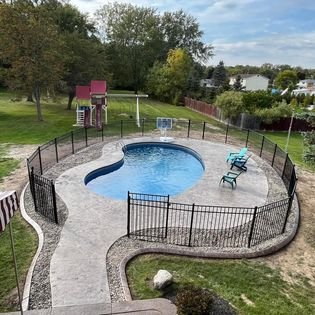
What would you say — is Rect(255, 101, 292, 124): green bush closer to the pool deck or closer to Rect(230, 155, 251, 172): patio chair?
the pool deck

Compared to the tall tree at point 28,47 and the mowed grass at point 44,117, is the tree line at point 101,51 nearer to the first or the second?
the tall tree at point 28,47

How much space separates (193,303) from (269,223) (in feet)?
16.0

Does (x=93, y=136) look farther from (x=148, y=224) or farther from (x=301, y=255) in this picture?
(x=301, y=255)

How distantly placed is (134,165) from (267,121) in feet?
48.1

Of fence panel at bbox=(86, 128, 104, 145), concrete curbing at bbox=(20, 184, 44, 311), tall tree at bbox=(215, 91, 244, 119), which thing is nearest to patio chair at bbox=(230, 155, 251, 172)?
fence panel at bbox=(86, 128, 104, 145)

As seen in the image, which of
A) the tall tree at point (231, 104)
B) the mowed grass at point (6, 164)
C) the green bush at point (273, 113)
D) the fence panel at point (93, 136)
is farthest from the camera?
the tall tree at point (231, 104)

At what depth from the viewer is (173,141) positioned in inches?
764

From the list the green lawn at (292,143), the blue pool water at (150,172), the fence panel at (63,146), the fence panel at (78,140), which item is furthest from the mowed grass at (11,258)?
the green lawn at (292,143)

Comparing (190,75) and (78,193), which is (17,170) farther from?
(190,75)

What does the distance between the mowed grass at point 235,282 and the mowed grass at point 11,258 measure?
2.40 meters

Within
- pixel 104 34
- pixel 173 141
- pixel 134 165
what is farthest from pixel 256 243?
pixel 104 34

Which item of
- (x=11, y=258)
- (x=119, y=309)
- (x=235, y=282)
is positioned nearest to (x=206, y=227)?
(x=235, y=282)

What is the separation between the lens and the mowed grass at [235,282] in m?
6.16

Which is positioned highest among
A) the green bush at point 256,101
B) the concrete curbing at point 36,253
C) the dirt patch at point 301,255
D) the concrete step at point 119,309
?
the green bush at point 256,101
